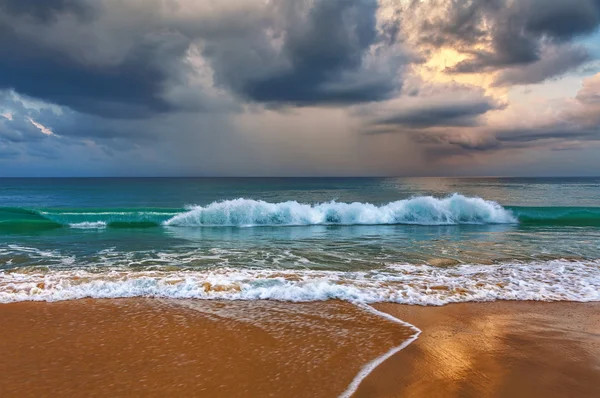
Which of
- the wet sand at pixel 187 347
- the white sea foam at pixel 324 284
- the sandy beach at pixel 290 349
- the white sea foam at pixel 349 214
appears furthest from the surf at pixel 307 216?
the sandy beach at pixel 290 349

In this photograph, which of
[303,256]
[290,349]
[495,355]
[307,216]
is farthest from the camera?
[307,216]

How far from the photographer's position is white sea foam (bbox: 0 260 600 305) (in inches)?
281

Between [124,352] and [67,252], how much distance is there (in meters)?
9.04

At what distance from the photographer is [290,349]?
486 centimetres

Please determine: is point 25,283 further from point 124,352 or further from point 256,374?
point 256,374

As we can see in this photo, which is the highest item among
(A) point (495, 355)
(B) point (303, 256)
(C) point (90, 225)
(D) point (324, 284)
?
(D) point (324, 284)

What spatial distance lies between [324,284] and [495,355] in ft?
11.6

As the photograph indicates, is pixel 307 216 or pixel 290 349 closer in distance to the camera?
A: pixel 290 349

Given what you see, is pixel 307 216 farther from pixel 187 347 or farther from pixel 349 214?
pixel 187 347

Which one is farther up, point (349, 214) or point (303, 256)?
point (349, 214)

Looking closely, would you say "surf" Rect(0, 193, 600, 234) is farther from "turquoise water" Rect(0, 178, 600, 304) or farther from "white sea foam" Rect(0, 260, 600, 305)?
"white sea foam" Rect(0, 260, 600, 305)

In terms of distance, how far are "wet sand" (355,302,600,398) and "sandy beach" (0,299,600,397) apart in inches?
0.7

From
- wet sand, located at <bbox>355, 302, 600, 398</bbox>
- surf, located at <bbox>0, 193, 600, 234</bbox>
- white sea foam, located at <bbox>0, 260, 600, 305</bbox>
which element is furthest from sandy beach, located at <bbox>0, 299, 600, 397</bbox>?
surf, located at <bbox>0, 193, 600, 234</bbox>

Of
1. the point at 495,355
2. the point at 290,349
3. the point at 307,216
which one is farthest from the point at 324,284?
the point at 307,216
